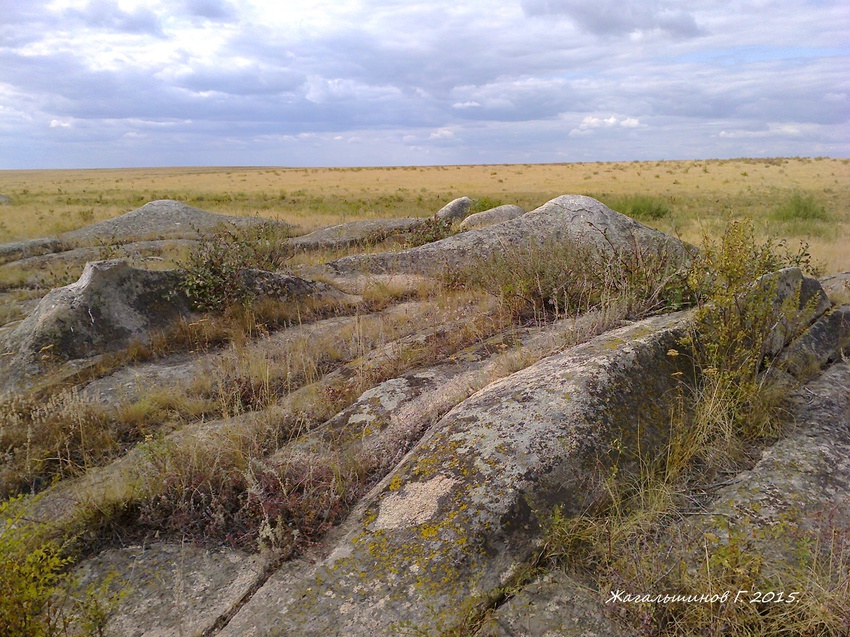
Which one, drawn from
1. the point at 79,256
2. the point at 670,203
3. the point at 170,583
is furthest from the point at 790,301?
the point at 670,203

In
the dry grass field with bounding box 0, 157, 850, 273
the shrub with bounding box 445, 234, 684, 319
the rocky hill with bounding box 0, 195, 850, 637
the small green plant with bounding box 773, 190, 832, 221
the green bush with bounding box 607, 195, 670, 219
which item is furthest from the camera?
the green bush with bounding box 607, 195, 670, 219

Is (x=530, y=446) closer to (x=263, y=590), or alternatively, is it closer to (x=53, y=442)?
(x=263, y=590)

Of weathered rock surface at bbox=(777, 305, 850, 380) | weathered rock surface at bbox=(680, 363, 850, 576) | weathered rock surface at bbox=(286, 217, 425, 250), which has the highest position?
weathered rock surface at bbox=(286, 217, 425, 250)

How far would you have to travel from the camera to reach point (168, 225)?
14.9m

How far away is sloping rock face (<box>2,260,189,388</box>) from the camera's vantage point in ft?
17.2

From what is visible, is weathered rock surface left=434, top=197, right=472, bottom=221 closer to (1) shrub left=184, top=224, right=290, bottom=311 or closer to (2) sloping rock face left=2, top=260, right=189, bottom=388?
(1) shrub left=184, top=224, right=290, bottom=311

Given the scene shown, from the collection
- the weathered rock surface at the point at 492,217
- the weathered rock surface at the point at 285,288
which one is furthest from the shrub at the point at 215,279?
the weathered rock surface at the point at 492,217

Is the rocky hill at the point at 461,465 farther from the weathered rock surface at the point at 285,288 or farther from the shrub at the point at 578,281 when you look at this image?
the weathered rock surface at the point at 285,288

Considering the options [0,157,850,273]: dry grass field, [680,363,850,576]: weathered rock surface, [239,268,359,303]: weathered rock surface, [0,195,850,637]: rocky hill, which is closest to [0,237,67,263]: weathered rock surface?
[0,157,850,273]: dry grass field

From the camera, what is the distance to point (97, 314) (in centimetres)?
559

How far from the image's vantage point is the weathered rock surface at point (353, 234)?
40.8 feet

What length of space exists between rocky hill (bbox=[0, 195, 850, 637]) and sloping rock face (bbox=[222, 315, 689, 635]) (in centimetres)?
1

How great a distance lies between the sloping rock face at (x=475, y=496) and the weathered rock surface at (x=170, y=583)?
0.59 feet

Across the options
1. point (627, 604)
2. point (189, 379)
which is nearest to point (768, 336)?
point (627, 604)
